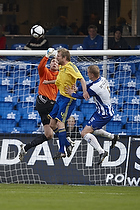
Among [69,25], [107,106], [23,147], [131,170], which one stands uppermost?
[69,25]

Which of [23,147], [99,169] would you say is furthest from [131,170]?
[23,147]

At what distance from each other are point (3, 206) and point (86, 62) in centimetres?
614

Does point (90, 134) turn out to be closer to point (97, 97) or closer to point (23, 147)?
point (97, 97)

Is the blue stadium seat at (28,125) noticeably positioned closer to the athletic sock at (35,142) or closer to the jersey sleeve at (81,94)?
the athletic sock at (35,142)

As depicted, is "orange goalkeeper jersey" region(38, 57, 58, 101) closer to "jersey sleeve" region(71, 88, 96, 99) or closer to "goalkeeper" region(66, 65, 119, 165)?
"goalkeeper" region(66, 65, 119, 165)

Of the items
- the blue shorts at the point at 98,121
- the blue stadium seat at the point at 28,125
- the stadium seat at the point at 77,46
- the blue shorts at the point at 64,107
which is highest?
the stadium seat at the point at 77,46

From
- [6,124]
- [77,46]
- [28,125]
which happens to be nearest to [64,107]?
[28,125]

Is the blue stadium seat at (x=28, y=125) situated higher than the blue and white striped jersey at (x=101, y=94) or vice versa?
the blue and white striped jersey at (x=101, y=94)

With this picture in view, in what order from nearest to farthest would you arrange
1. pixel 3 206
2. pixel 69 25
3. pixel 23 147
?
1. pixel 3 206
2. pixel 23 147
3. pixel 69 25

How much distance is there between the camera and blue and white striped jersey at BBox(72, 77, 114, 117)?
9398mm

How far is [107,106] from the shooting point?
381 inches

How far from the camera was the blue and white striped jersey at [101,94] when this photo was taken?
9.40 meters

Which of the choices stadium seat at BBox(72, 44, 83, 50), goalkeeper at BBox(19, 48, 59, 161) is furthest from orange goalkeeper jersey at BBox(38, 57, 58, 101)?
stadium seat at BBox(72, 44, 83, 50)

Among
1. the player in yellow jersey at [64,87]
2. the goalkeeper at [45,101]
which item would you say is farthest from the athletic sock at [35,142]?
the player in yellow jersey at [64,87]
